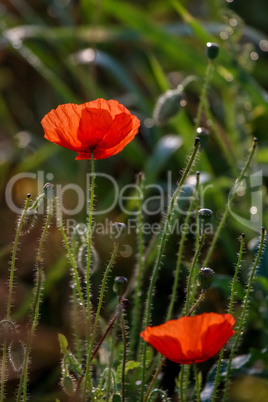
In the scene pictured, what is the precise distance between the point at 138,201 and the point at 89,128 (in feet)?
0.66

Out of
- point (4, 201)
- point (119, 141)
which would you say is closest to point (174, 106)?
point (119, 141)

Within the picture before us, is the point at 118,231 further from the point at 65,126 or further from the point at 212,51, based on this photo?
the point at 212,51

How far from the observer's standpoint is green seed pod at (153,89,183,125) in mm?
1395

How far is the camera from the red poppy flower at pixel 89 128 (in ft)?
2.76

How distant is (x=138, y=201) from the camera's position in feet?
3.26

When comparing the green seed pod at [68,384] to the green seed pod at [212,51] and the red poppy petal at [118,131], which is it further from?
the green seed pod at [212,51]

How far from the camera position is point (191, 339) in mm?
674

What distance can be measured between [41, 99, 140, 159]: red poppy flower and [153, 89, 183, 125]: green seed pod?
54 cm

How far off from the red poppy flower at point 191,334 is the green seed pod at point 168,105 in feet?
2.64

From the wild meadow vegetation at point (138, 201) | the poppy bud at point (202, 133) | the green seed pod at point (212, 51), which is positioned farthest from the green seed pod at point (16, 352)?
the green seed pod at point (212, 51)

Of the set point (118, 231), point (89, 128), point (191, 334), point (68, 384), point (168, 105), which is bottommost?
point (68, 384)

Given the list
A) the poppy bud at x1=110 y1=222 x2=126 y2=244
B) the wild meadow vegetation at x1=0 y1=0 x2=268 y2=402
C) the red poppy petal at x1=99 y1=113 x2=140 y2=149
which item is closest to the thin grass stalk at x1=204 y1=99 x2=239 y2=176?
the wild meadow vegetation at x1=0 y1=0 x2=268 y2=402

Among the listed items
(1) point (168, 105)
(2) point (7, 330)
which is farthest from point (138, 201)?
(1) point (168, 105)

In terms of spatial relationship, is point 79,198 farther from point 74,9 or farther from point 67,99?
point 74,9
